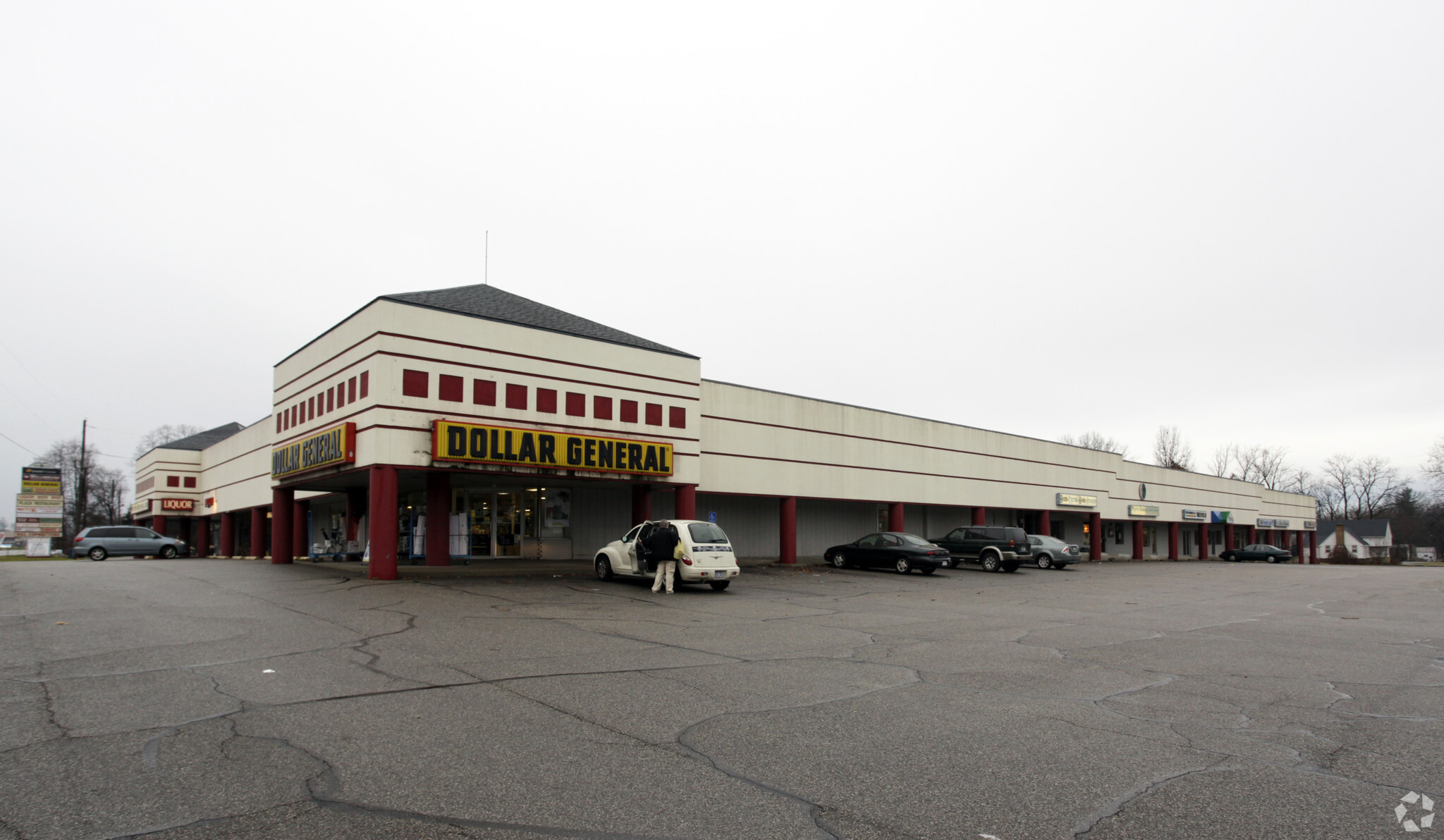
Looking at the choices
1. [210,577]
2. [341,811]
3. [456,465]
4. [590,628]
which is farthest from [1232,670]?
[210,577]

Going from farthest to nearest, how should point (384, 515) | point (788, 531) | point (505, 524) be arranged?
point (788, 531) < point (505, 524) < point (384, 515)

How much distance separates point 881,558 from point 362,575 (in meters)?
16.7

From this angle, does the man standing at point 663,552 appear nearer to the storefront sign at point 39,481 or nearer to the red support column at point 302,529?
the red support column at point 302,529

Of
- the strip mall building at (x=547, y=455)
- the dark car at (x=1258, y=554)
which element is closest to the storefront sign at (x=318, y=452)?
the strip mall building at (x=547, y=455)

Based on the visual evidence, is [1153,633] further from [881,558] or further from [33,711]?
[881,558]

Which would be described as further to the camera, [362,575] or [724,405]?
[724,405]

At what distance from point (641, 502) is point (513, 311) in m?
7.46

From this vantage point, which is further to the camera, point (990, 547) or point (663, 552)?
point (990, 547)

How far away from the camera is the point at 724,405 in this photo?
98.7 feet

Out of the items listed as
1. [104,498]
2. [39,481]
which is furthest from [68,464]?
[39,481]

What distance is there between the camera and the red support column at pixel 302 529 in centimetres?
3434

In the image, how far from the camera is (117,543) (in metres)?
37.8

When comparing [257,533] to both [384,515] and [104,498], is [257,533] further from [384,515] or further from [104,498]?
[104,498]

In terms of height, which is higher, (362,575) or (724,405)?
(724,405)
